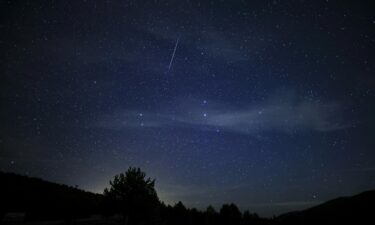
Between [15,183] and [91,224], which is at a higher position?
[15,183]

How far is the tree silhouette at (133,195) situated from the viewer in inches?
1049

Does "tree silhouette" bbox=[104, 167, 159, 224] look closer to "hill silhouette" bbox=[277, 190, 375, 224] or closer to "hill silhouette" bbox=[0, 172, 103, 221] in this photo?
"hill silhouette" bbox=[0, 172, 103, 221]

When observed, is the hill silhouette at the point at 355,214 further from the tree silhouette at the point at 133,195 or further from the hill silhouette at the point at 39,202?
the hill silhouette at the point at 39,202

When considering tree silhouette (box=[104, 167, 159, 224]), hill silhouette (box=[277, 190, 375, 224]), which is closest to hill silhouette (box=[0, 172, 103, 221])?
tree silhouette (box=[104, 167, 159, 224])

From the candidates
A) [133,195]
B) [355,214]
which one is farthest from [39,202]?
[355,214]

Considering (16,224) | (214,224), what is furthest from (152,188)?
(214,224)

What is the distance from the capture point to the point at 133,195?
27547 mm

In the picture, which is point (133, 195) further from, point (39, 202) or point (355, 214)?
point (355, 214)

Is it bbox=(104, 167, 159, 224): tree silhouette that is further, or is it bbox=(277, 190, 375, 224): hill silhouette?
bbox=(277, 190, 375, 224): hill silhouette

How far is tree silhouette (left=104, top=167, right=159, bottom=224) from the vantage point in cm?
2664

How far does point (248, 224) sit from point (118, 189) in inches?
1285

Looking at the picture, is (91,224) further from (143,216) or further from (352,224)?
(352,224)

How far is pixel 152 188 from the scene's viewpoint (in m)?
29.4

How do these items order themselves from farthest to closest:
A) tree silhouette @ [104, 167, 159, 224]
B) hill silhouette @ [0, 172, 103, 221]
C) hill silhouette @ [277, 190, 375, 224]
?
1. hill silhouette @ [277, 190, 375, 224]
2. tree silhouette @ [104, 167, 159, 224]
3. hill silhouette @ [0, 172, 103, 221]
